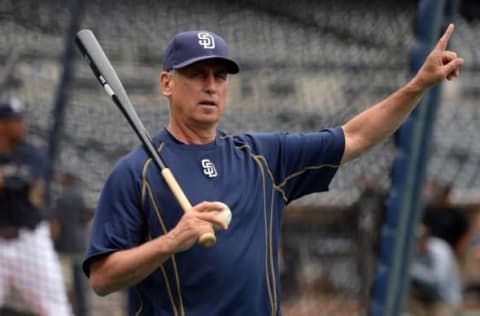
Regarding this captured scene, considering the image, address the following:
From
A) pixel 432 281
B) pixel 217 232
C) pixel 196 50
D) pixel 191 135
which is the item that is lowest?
pixel 432 281

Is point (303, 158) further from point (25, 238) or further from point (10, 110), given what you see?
point (25, 238)

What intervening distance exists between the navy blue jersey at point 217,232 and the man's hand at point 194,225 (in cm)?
24

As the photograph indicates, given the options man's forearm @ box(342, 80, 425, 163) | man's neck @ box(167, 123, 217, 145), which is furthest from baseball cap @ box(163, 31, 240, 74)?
man's forearm @ box(342, 80, 425, 163)

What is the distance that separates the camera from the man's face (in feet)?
12.3

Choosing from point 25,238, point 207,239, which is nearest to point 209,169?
point 207,239

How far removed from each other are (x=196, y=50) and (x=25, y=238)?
3.92m

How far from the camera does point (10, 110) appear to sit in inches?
273

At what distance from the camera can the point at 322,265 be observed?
6.69 metres

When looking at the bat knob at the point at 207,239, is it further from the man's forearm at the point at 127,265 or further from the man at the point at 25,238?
the man at the point at 25,238

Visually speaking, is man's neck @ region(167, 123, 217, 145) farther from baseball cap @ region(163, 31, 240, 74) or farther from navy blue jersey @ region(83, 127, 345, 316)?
baseball cap @ region(163, 31, 240, 74)

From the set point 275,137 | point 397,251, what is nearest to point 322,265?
point 397,251

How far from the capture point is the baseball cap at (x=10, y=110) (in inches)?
269

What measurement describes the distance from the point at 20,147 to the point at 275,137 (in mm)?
3286

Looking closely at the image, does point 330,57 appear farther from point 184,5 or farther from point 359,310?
point 359,310
